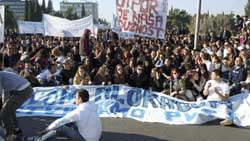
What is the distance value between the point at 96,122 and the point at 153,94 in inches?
154

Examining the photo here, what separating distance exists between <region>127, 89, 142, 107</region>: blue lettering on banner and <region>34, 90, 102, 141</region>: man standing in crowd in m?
3.73

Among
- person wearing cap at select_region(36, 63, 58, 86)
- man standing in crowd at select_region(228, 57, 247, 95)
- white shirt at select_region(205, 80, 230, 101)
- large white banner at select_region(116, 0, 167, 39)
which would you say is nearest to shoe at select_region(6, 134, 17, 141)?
person wearing cap at select_region(36, 63, 58, 86)

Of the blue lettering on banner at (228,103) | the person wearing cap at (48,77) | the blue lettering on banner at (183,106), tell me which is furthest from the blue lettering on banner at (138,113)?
the person wearing cap at (48,77)

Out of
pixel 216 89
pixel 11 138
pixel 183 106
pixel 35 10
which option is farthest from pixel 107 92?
pixel 35 10

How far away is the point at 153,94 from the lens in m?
11.1

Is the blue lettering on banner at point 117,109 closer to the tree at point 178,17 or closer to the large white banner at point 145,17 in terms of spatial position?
the large white banner at point 145,17

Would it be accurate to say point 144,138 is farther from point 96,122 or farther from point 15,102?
point 15,102

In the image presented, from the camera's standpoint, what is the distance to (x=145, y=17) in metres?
14.7

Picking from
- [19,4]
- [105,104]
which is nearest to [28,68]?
[105,104]

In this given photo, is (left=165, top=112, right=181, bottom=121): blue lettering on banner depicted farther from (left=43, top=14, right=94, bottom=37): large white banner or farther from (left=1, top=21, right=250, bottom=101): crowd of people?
(left=43, top=14, right=94, bottom=37): large white banner

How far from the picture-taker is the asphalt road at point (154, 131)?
29.8 feet

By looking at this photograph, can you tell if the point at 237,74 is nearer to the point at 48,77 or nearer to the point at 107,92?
the point at 107,92

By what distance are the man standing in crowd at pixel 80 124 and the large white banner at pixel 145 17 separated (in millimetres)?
7589

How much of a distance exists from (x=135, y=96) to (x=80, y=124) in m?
4.10
